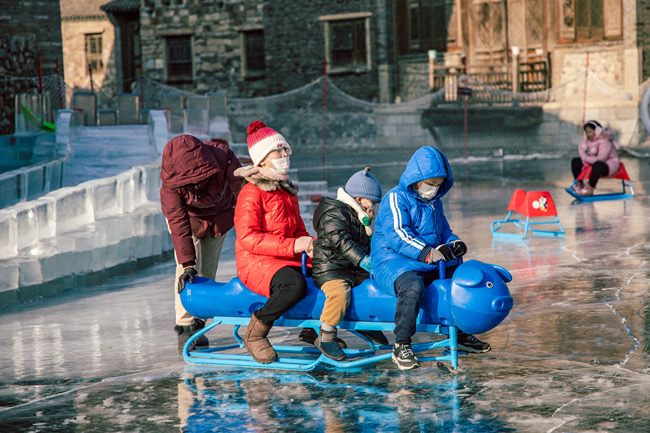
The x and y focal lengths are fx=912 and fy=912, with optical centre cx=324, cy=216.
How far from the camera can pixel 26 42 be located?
2748 cm

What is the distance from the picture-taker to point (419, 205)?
16.5 feet

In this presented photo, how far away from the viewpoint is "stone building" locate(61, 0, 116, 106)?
3969cm

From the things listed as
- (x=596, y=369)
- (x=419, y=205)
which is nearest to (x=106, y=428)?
(x=419, y=205)

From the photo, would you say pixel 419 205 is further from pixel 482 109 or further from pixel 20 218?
pixel 482 109

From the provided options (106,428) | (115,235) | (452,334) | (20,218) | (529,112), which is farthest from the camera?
(529,112)

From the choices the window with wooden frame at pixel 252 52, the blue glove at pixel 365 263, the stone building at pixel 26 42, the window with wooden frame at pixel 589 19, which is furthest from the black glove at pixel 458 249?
the window with wooden frame at pixel 252 52

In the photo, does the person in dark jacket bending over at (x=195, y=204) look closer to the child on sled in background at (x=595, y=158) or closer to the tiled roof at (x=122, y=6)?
the child on sled in background at (x=595, y=158)

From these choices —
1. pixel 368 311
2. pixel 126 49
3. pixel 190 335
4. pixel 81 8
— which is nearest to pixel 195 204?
pixel 190 335

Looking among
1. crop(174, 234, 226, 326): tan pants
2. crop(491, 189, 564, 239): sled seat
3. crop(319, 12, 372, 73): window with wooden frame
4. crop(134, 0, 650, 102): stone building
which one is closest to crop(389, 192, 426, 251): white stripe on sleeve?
crop(174, 234, 226, 326): tan pants

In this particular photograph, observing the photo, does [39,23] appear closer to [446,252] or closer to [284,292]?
[284,292]

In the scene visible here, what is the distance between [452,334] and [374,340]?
797 mm

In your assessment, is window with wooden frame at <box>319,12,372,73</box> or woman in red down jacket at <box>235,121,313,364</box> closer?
woman in red down jacket at <box>235,121,313,364</box>

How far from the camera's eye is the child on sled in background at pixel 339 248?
16.1ft

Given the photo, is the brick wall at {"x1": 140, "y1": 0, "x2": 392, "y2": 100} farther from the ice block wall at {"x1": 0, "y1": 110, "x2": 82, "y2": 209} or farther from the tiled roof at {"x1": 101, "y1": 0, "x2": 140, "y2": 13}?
the ice block wall at {"x1": 0, "y1": 110, "x2": 82, "y2": 209}
